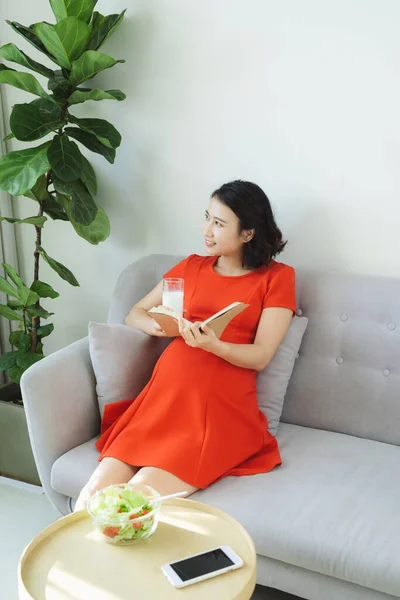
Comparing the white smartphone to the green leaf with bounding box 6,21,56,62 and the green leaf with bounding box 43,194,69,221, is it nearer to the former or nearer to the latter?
the green leaf with bounding box 43,194,69,221

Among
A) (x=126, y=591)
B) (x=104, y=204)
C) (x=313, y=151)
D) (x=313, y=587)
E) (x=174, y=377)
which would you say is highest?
(x=313, y=151)

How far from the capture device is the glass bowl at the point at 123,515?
1377mm

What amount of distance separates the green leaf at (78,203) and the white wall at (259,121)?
35 cm

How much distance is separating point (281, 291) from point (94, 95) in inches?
39.6

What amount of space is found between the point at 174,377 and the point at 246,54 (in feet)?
4.03

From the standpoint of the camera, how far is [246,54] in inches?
96.7

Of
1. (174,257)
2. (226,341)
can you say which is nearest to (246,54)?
(174,257)

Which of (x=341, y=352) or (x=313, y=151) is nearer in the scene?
(x=341, y=352)

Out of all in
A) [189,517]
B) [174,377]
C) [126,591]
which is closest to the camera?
[126,591]

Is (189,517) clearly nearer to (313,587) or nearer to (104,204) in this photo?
(313,587)

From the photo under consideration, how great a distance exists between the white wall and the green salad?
1.33m

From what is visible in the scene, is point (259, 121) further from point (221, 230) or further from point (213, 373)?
point (213, 373)

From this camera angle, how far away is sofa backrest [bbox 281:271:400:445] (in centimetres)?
216

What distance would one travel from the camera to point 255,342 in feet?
7.12
